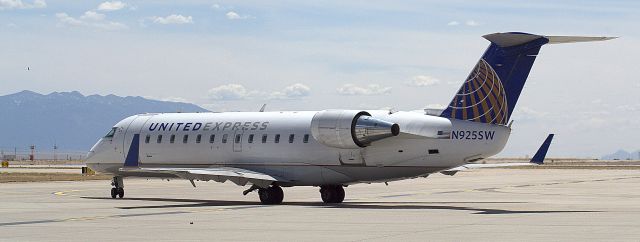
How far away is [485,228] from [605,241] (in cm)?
390

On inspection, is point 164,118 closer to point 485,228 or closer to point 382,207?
point 382,207

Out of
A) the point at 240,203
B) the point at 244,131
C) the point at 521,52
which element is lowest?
the point at 240,203

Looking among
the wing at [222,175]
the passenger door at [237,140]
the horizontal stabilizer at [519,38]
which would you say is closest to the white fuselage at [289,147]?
the passenger door at [237,140]

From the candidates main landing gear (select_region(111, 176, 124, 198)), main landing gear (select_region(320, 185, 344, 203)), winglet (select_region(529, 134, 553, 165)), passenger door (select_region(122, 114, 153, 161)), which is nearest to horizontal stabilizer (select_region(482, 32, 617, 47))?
winglet (select_region(529, 134, 553, 165))

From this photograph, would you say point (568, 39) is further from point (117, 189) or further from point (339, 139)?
point (117, 189)

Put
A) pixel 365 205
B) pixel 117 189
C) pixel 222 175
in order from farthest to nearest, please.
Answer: pixel 117 189
pixel 222 175
pixel 365 205

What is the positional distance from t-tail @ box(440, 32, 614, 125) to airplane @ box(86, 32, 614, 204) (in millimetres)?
30

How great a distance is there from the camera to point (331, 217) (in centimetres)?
2922

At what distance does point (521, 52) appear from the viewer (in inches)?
1336

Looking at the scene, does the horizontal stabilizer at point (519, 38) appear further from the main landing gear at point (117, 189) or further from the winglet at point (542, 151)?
the main landing gear at point (117, 189)

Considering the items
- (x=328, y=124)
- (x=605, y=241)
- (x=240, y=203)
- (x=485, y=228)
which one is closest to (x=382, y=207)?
(x=328, y=124)

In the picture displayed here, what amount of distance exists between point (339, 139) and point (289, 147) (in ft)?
9.22

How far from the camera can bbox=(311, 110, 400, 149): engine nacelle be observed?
35.6 m

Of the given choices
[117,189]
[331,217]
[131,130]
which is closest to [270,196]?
[117,189]
